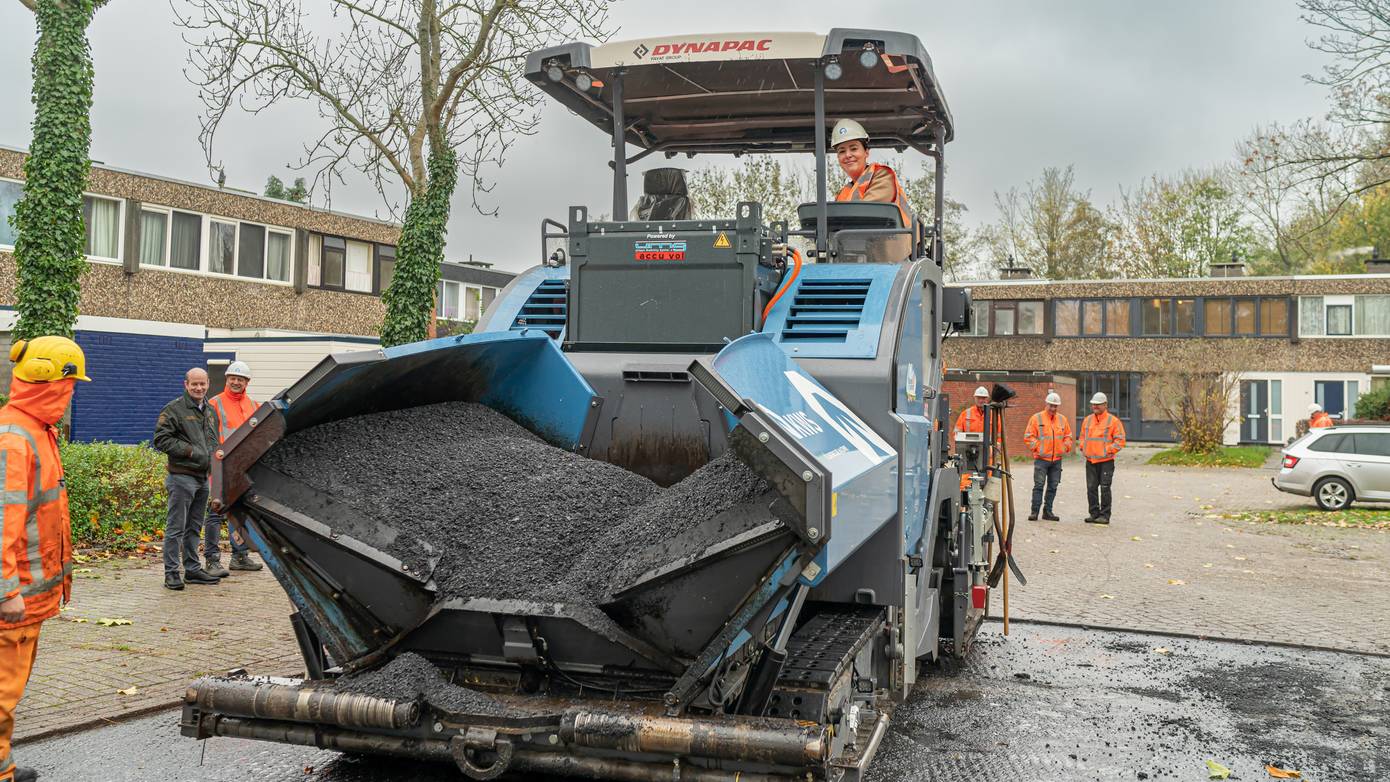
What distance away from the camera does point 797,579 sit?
338 cm

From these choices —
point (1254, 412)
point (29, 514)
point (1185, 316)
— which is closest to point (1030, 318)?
point (1185, 316)

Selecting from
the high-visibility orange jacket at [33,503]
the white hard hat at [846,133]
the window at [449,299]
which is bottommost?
the high-visibility orange jacket at [33,503]

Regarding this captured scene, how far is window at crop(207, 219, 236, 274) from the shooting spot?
82.6 ft

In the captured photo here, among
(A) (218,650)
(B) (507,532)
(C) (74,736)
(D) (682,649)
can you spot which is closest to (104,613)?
(A) (218,650)

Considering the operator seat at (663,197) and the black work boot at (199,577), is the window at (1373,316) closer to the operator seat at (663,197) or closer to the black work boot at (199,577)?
the operator seat at (663,197)

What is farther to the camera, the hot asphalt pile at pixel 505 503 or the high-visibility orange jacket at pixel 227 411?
the high-visibility orange jacket at pixel 227 411

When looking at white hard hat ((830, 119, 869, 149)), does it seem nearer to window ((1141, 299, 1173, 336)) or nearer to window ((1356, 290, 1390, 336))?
window ((1141, 299, 1173, 336))

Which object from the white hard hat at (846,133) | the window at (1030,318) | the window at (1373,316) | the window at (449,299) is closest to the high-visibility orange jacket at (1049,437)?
the white hard hat at (846,133)

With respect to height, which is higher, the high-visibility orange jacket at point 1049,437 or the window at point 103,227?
the window at point 103,227

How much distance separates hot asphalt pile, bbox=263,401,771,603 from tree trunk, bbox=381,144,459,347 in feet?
38.2

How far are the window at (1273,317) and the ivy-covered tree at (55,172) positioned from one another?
3658 cm

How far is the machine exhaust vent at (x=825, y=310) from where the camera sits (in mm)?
4918

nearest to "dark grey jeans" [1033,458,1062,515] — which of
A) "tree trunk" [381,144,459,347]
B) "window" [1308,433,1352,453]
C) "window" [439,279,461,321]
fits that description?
"window" [1308,433,1352,453]

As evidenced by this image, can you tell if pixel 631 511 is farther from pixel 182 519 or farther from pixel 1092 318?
pixel 1092 318
